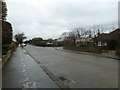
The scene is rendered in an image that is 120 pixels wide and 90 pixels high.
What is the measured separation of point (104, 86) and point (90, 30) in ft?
190

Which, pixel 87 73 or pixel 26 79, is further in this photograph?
pixel 87 73

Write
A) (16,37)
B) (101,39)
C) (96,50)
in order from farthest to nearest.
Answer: (16,37)
(101,39)
(96,50)

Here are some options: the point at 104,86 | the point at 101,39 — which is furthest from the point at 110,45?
the point at 104,86

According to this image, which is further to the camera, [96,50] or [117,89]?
[96,50]

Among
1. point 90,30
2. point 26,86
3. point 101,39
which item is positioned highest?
point 90,30

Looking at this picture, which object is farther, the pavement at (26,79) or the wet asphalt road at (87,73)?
the wet asphalt road at (87,73)

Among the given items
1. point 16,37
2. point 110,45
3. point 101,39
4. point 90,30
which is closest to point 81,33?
point 90,30

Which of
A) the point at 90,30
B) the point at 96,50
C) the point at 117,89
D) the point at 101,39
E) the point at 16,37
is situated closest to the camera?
the point at 117,89

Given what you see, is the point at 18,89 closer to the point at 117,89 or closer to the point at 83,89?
the point at 83,89

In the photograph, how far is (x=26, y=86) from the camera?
6125mm

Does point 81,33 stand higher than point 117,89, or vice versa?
point 81,33

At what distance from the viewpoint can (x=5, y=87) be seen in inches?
235

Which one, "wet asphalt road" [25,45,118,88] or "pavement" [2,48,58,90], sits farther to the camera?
"wet asphalt road" [25,45,118,88]

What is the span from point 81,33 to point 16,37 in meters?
49.1
